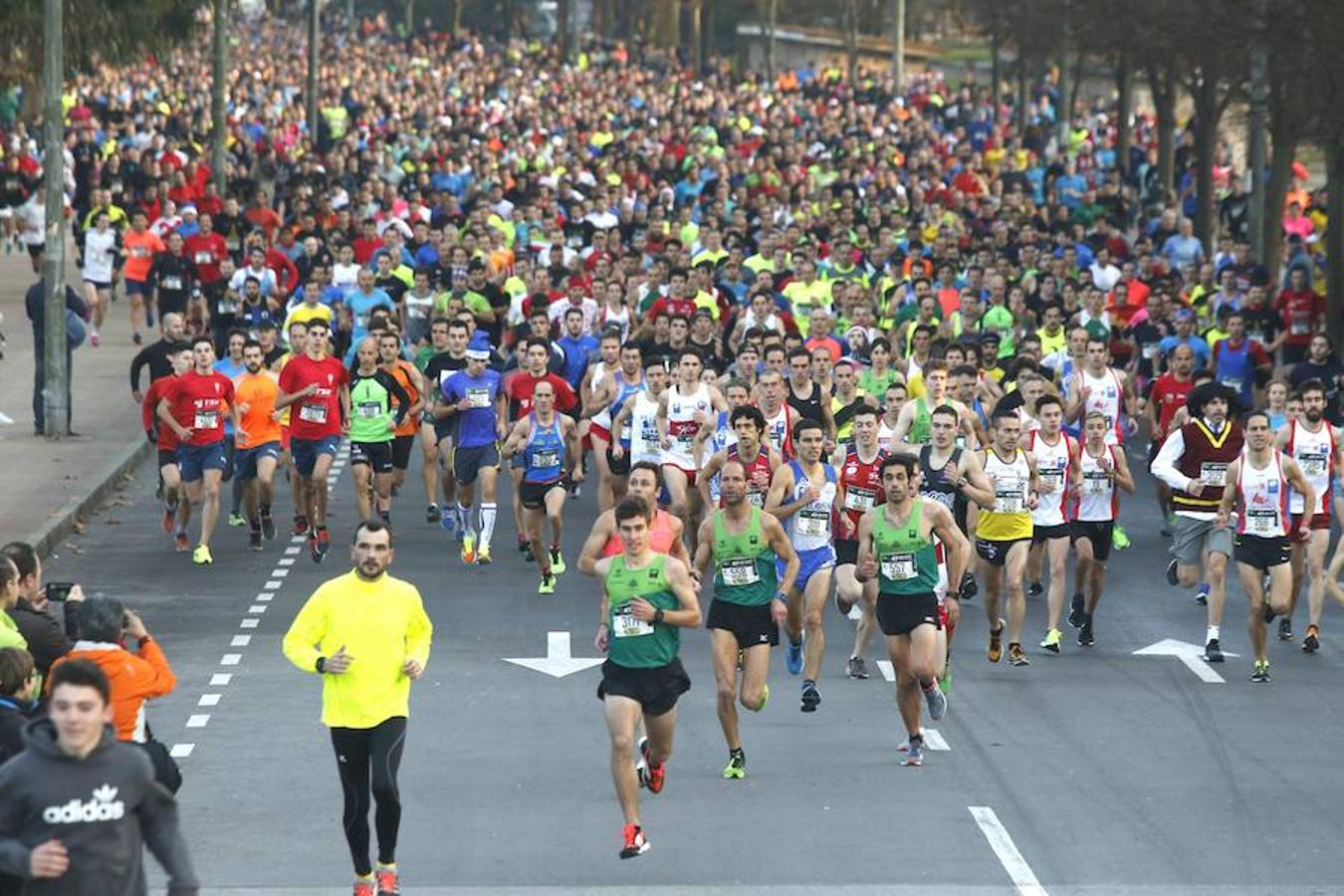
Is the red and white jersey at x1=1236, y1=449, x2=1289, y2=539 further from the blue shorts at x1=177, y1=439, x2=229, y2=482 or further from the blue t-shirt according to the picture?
the blue shorts at x1=177, y1=439, x2=229, y2=482

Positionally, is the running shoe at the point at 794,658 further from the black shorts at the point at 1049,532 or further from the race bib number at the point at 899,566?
the race bib number at the point at 899,566

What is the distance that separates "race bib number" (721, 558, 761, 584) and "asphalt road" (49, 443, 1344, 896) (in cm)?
98

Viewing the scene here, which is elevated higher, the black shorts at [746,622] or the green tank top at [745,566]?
the green tank top at [745,566]

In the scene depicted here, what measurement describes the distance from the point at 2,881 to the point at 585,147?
163ft

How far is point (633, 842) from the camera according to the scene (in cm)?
1374

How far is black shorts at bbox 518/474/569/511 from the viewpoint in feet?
73.4

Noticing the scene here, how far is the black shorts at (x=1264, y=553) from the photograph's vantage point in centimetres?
1956

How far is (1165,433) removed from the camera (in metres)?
24.5

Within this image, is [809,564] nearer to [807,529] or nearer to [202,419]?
[807,529]

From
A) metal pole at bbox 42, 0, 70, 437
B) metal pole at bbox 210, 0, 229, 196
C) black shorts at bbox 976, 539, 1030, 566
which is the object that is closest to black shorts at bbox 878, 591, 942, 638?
black shorts at bbox 976, 539, 1030, 566

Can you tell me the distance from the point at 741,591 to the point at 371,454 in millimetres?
8271

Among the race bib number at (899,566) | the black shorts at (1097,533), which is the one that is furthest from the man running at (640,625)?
the black shorts at (1097,533)

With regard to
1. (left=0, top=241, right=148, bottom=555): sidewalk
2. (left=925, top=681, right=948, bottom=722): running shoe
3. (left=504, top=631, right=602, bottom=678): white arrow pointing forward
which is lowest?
(left=504, top=631, right=602, bottom=678): white arrow pointing forward

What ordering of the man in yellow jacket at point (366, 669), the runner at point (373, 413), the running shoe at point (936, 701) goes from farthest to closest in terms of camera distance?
the runner at point (373, 413) < the running shoe at point (936, 701) < the man in yellow jacket at point (366, 669)
